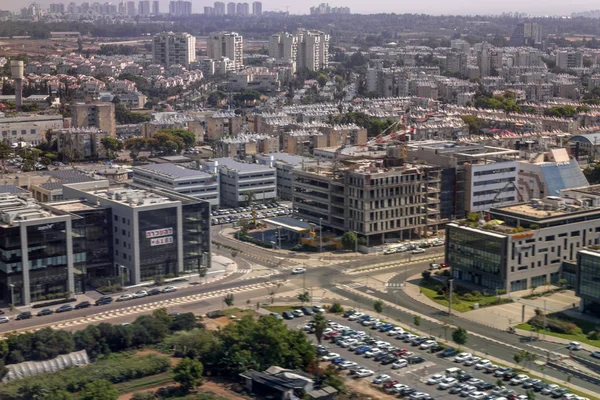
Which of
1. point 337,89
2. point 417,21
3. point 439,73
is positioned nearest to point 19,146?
point 337,89

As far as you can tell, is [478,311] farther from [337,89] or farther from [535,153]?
A: [337,89]

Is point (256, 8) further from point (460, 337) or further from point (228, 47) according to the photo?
point (460, 337)

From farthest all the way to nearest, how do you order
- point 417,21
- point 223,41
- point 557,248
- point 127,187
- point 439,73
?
point 417,21
point 223,41
point 439,73
point 127,187
point 557,248

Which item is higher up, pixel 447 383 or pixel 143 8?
pixel 143 8

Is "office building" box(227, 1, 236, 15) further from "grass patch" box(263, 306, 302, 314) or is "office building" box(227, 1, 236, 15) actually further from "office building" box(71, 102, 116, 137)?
"grass patch" box(263, 306, 302, 314)

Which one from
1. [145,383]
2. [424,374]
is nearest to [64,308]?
[145,383]

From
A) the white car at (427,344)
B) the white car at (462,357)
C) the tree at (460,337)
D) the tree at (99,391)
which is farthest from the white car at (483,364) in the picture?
the tree at (99,391)

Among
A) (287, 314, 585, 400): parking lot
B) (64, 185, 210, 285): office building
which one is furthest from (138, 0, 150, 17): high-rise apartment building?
(287, 314, 585, 400): parking lot
